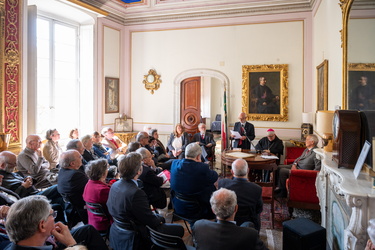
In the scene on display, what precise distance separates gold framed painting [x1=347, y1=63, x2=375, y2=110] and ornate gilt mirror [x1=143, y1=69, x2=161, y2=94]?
6645 mm

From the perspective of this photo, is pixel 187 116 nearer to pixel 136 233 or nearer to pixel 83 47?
pixel 83 47

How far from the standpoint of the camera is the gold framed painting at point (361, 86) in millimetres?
3354

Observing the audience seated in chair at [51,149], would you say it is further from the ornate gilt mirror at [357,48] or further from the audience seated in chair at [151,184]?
the ornate gilt mirror at [357,48]

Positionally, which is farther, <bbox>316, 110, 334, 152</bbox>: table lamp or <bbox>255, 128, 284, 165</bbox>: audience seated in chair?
<bbox>255, 128, 284, 165</bbox>: audience seated in chair

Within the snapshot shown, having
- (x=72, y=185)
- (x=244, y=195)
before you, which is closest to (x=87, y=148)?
(x=72, y=185)

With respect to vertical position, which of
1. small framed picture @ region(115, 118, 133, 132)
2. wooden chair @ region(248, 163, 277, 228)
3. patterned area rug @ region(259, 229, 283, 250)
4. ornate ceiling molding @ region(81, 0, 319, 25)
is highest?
ornate ceiling molding @ region(81, 0, 319, 25)

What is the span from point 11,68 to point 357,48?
6082 millimetres

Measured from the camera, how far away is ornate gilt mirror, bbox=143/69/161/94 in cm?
995

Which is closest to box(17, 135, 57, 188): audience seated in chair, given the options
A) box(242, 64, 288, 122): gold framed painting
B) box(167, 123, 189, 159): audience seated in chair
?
box(167, 123, 189, 159): audience seated in chair

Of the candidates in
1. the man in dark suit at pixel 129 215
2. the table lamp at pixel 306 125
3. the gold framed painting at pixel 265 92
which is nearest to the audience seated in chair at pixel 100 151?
the man in dark suit at pixel 129 215

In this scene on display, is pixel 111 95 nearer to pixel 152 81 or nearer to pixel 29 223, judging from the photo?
pixel 152 81

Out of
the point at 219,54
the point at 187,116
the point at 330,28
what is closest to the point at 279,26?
the point at 219,54

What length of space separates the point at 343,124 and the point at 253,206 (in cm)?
124

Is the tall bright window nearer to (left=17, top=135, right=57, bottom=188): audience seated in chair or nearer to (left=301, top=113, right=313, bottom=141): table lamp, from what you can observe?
(left=17, top=135, right=57, bottom=188): audience seated in chair
